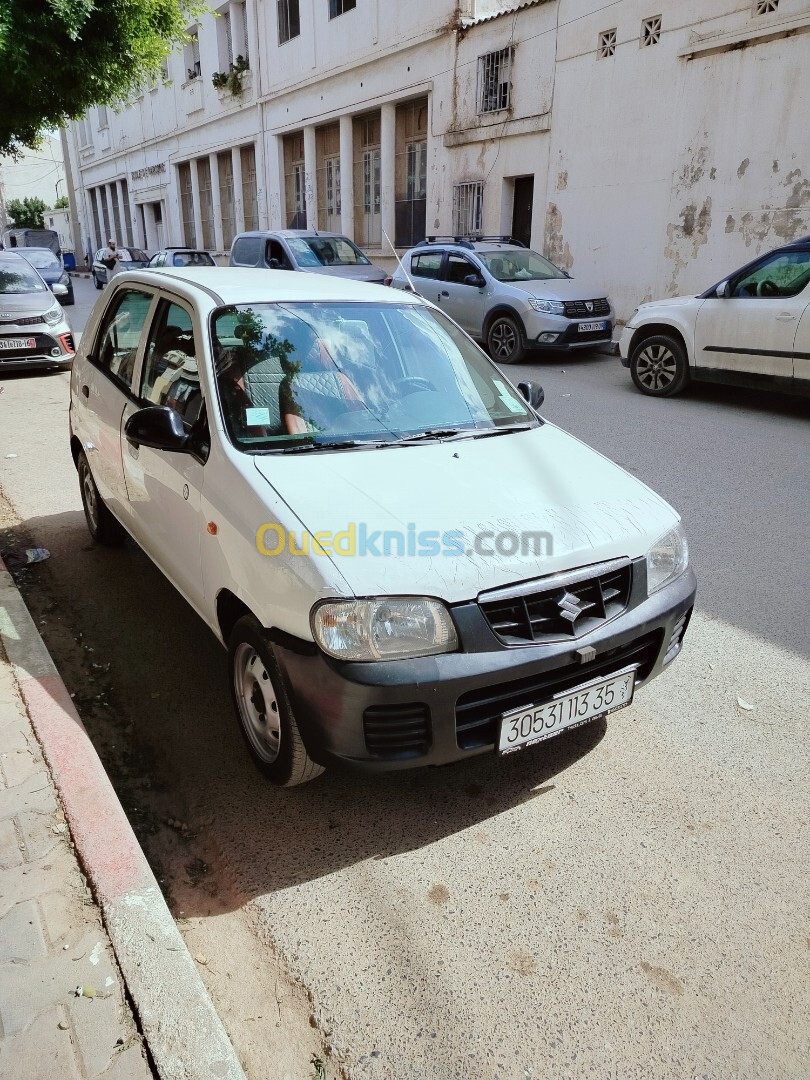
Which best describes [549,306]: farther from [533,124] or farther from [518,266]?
[533,124]

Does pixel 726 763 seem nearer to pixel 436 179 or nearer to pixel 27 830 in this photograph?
pixel 27 830

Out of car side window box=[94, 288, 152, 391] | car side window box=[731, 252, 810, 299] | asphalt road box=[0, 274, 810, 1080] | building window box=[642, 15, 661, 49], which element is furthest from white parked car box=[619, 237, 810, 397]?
car side window box=[94, 288, 152, 391]

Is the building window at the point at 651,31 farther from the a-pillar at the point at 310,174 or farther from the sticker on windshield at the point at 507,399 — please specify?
the a-pillar at the point at 310,174

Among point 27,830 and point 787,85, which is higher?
point 787,85

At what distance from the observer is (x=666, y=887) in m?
2.52

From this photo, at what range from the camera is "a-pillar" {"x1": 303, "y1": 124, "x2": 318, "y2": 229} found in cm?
2300

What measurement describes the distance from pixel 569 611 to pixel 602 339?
33.2 ft

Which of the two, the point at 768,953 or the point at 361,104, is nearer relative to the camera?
the point at 768,953

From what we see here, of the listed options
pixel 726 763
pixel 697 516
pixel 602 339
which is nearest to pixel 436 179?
pixel 602 339

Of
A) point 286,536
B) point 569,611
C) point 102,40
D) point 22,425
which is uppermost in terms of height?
point 102,40

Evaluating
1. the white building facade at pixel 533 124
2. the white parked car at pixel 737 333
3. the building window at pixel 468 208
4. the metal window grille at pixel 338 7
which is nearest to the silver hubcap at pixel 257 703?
the white parked car at pixel 737 333

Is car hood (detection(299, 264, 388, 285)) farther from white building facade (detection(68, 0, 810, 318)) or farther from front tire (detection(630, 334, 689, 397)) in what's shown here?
front tire (detection(630, 334, 689, 397))

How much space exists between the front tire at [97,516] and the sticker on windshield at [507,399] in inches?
99.0

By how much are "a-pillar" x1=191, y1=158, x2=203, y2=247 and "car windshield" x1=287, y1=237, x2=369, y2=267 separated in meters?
18.2
